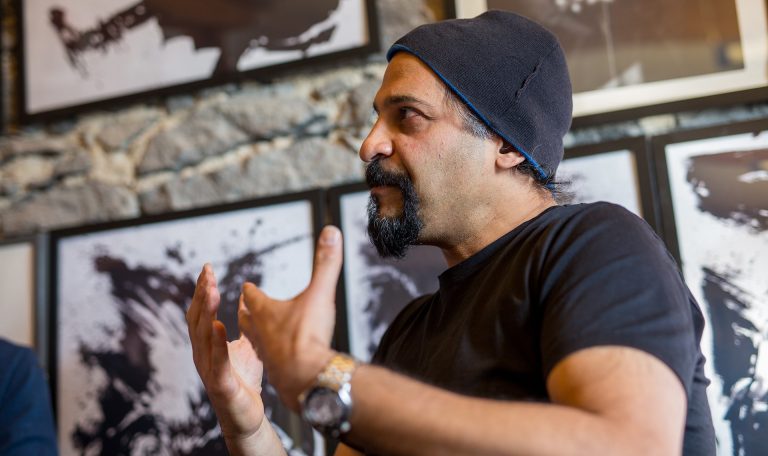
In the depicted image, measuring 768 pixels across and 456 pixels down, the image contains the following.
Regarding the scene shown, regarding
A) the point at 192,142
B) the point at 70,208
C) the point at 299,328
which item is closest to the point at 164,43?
the point at 192,142

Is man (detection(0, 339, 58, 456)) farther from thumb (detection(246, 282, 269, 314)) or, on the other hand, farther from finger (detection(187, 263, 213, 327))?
thumb (detection(246, 282, 269, 314))

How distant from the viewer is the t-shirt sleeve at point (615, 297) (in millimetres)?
751

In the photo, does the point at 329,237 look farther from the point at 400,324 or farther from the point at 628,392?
the point at 400,324

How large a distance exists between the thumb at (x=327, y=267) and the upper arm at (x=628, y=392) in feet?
0.79

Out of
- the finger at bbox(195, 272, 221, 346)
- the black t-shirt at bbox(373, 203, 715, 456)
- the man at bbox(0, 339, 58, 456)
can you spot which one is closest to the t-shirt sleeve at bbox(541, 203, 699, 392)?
the black t-shirt at bbox(373, 203, 715, 456)

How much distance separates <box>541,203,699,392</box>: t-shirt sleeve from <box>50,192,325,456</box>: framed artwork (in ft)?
2.87

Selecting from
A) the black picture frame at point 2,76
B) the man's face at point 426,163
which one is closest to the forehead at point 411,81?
the man's face at point 426,163

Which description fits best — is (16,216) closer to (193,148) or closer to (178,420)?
(193,148)

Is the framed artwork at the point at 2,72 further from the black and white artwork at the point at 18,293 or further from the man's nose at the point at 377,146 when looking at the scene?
the man's nose at the point at 377,146

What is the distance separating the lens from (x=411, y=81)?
1.15 meters

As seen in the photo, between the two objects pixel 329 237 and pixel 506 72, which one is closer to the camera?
pixel 329 237

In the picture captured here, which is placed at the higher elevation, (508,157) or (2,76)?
(2,76)

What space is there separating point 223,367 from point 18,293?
3.35 feet

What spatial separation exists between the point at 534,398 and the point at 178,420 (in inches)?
41.2
